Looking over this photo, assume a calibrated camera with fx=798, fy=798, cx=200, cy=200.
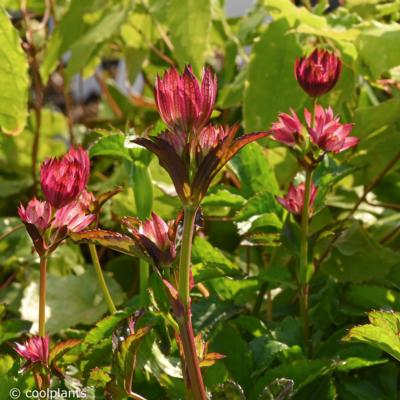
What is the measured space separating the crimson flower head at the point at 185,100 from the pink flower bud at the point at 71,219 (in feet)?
0.39

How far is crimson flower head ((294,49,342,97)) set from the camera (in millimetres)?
545

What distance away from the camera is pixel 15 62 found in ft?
2.16

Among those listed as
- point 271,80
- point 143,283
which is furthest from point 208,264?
point 271,80

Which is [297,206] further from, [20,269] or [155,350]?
[20,269]

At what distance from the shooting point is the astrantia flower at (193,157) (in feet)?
1.22

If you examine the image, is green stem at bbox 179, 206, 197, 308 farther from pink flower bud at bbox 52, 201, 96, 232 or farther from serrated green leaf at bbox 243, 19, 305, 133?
serrated green leaf at bbox 243, 19, 305, 133

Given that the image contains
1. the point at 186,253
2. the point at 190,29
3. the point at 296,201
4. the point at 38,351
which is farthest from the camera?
the point at 190,29

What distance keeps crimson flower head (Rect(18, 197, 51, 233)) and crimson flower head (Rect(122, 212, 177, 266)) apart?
0.07 m

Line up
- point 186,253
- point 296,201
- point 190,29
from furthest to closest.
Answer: point 190,29, point 296,201, point 186,253

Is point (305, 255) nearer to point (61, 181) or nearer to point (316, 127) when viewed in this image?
point (316, 127)

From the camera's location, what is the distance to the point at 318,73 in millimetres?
544

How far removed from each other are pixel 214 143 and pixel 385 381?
0.28 meters

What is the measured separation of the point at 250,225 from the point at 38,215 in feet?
0.63

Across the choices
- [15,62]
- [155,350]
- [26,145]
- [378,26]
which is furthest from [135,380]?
[26,145]
